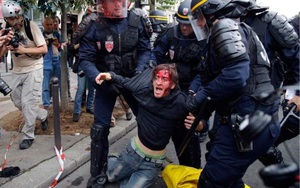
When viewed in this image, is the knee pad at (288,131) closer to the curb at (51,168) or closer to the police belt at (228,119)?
the police belt at (228,119)

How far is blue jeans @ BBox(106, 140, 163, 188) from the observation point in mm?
2963

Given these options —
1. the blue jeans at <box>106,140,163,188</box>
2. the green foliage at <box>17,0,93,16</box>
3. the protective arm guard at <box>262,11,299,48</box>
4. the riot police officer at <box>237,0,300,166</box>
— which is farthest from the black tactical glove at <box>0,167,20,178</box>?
the protective arm guard at <box>262,11,299,48</box>

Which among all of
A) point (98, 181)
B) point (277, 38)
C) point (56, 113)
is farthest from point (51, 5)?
point (277, 38)

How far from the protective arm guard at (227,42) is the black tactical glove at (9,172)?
7.91 ft

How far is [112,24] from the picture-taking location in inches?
126

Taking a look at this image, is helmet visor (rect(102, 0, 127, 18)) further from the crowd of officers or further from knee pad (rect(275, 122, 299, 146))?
knee pad (rect(275, 122, 299, 146))

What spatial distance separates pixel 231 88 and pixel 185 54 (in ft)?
4.32

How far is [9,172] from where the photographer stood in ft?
10.8

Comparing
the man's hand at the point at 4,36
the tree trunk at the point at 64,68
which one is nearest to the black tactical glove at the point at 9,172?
the man's hand at the point at 4,36

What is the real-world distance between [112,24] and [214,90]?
4.77ft

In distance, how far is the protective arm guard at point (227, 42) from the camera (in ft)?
6.50

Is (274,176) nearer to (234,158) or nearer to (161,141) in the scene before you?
(234,158)

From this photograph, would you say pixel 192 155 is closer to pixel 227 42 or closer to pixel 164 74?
pixel 164 74

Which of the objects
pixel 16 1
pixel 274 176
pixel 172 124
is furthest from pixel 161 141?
pixel 16 1
